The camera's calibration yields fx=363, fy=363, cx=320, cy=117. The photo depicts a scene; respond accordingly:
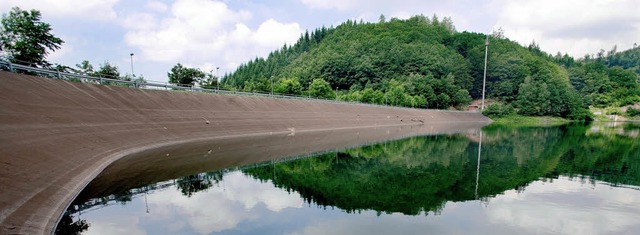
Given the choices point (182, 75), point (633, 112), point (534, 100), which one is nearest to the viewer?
point (182, 75)

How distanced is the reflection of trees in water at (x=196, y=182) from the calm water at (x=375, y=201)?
0.05 m

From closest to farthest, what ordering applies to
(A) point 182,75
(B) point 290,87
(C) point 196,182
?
(C) point 196,182, (A) point 182,75, (B) point 290,87

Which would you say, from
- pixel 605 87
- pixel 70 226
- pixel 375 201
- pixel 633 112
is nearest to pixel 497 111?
pixel 633 112

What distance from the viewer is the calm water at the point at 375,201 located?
11.8 m

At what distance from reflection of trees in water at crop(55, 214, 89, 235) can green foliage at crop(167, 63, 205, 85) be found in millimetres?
68069

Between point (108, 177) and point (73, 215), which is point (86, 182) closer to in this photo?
point (108, 177)

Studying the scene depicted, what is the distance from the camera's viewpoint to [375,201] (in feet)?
49.5

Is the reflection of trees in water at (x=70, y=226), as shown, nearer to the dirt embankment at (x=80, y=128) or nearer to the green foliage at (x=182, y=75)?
the dirt embankment at (x=80, y=128)

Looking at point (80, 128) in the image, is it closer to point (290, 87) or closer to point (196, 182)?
point (196, 182)

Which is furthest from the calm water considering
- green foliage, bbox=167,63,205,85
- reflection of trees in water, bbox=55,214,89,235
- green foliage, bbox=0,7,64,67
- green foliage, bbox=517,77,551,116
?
green foliage, bbox=517,77,551,116

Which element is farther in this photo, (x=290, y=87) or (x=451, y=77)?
(x=451, y=77)

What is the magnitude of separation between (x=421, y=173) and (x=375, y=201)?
7.74m

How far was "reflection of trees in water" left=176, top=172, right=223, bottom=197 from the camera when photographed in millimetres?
16312

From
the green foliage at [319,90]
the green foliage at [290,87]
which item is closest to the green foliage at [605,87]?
the green foliage at [319,90]
